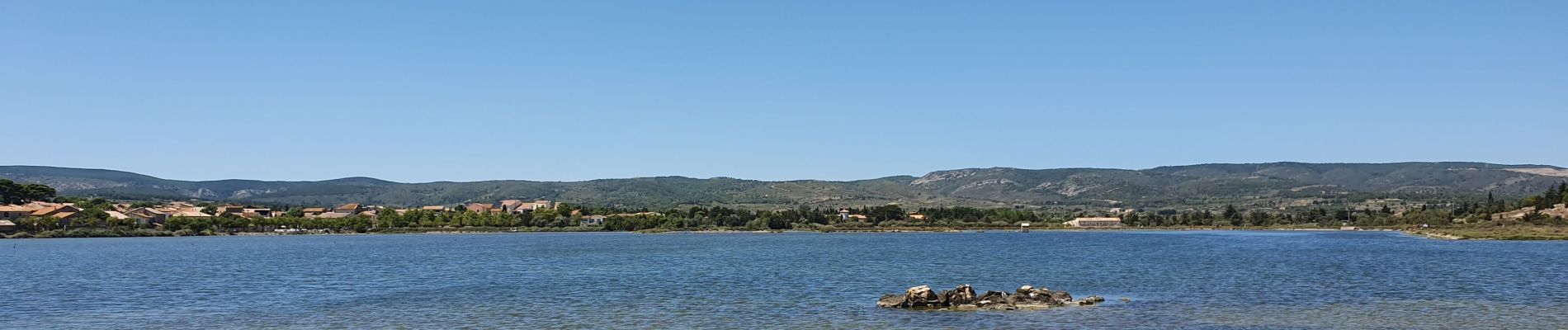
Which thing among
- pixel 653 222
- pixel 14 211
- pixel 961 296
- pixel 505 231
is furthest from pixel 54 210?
pixel 961 296

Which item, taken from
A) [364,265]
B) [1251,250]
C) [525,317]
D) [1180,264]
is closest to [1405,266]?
[1180,264]

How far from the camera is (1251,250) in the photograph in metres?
79.8

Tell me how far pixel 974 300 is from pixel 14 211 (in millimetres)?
151686

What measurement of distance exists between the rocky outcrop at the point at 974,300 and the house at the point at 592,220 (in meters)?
157

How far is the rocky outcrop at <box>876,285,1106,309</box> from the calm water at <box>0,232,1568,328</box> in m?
0.92

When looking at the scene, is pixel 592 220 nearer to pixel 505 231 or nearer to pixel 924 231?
pixel 505 231

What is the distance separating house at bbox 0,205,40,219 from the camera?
145m

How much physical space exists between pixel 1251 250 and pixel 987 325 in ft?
→ 186

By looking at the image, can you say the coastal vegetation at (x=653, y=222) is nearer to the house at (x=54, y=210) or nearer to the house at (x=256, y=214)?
the house at (x=54, y=210)

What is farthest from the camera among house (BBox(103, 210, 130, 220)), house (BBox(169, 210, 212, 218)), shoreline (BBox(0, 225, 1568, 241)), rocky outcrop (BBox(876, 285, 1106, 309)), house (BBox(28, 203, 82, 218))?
house (BBox(169, 210, 212, 218))

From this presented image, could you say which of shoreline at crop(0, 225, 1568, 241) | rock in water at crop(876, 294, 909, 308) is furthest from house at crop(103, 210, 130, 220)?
rock in water at crop(876, 294, 909, 308)

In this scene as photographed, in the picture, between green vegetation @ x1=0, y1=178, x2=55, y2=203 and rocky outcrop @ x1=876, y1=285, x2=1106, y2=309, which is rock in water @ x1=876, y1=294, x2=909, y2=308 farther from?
green vegetation @ x1=0, y1=178, x2=55, y2=203

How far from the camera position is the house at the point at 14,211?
145000mm

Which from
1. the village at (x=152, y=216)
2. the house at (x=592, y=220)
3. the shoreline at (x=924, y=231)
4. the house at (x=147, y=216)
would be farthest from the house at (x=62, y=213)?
the house at (x=592, y=220)
